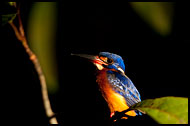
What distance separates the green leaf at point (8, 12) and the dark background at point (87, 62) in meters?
0.47

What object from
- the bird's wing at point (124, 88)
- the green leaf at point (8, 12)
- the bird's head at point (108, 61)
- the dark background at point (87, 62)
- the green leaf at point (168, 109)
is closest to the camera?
the green leaf at point (168, 109)

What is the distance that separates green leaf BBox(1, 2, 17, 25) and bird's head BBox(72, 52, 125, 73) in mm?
1800

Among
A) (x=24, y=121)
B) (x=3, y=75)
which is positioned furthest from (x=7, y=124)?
(x=3, y=75)

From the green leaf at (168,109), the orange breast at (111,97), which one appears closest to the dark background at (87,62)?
the orange breast at (111,97)

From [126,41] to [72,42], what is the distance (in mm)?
762

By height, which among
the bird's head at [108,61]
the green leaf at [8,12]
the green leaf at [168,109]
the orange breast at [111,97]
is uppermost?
the green leaf at [8,12]

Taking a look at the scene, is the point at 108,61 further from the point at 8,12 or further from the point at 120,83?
the point at 8,12

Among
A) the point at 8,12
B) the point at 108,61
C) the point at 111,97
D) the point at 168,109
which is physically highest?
the point at 8,12

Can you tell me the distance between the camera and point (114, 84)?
11.3ft

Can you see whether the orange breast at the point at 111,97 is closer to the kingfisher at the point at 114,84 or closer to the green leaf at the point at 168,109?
the kingfisher at the point at 114,84

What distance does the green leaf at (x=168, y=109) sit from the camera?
1311 mm

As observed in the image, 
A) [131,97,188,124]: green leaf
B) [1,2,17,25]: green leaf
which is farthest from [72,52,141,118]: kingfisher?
[131,97,188,124]: green leaf

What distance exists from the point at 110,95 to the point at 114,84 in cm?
25

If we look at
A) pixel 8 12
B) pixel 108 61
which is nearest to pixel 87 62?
pixel 108 61
